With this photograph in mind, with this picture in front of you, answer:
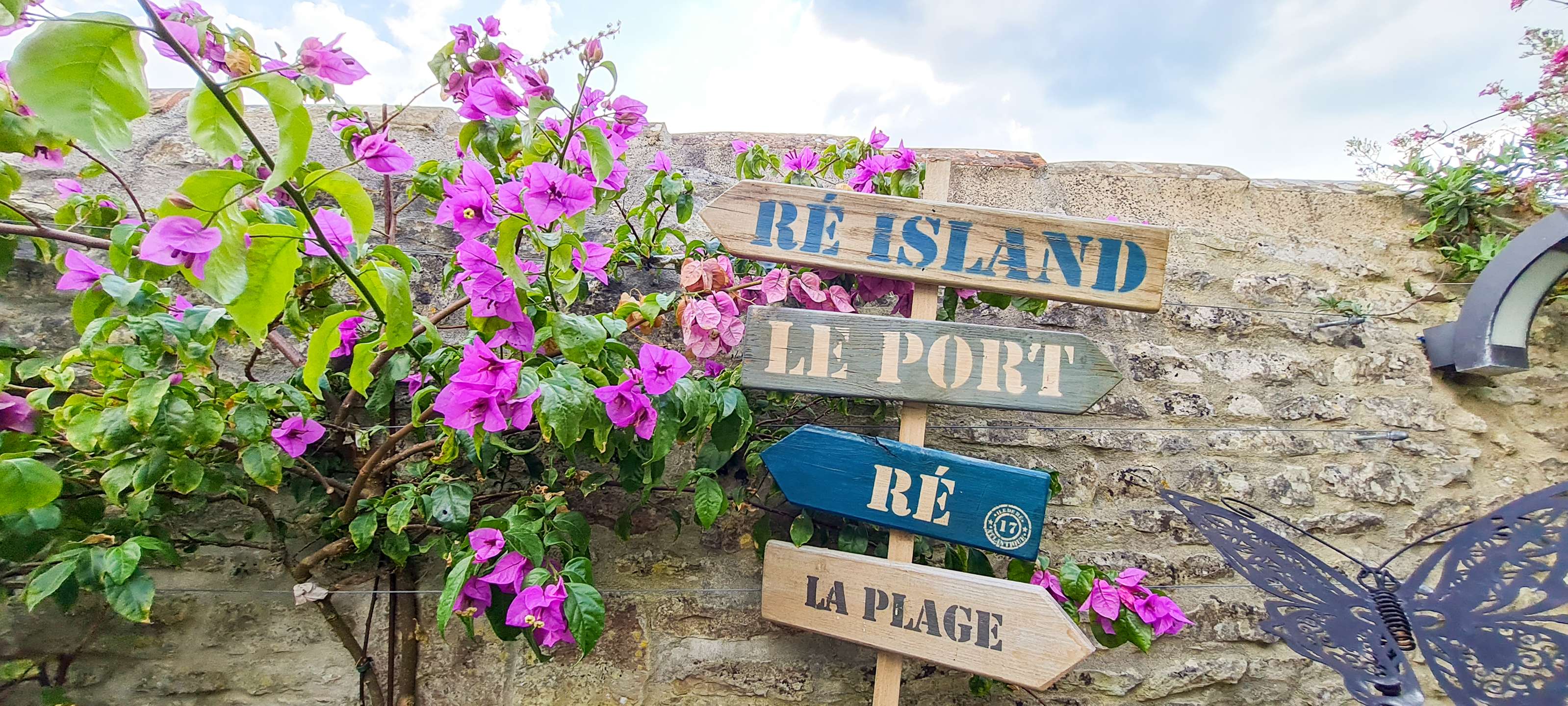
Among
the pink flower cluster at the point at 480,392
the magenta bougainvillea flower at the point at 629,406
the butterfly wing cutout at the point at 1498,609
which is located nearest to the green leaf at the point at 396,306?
the pink flower cluster at the point at 480,392

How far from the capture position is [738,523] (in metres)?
1.41

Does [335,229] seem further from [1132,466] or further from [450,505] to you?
[1132,466]

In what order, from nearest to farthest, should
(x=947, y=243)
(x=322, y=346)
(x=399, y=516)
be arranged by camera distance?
(x=322, y=346)
(x=399, y=516)
(x=947, y=243)

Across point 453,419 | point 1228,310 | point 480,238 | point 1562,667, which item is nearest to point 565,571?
point 453,419

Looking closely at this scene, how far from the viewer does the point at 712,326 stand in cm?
120

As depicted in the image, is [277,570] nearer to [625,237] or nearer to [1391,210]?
[625,237]

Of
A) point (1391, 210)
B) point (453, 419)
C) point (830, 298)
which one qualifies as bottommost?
point (453, 419)

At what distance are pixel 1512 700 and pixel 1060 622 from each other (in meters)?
0.51

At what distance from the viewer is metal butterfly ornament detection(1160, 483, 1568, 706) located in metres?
0.88

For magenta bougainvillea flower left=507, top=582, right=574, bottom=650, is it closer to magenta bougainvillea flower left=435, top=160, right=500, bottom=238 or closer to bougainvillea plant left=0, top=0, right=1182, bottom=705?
bougainvillea plant left=0, top=0, right=1182, bottom=705

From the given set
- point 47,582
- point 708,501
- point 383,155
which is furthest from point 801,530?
point 47,582

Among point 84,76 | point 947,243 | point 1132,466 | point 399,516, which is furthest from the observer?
point 1132,466

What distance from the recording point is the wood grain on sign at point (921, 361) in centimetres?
115

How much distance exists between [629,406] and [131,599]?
745 millimetres
